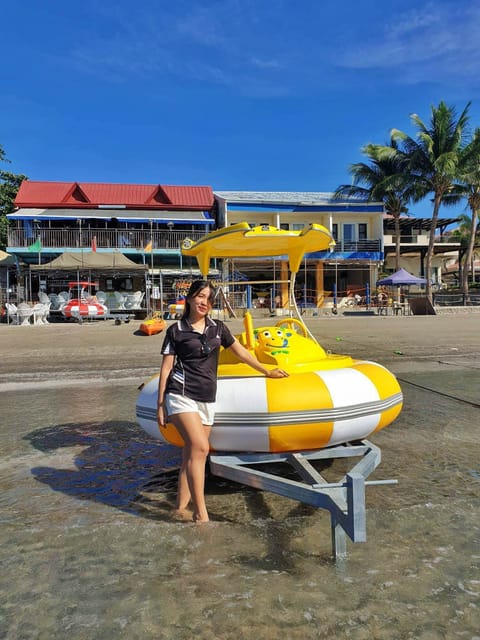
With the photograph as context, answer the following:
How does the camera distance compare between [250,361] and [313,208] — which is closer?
[250,361]

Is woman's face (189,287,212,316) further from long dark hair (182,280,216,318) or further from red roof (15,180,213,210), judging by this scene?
red roof (15,180,213,210)

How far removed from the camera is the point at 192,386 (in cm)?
302

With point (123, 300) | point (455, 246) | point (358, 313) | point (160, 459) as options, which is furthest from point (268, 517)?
point (455, 246)

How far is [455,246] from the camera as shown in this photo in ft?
130

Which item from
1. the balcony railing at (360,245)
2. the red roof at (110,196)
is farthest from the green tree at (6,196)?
the balcony railing at (360,245)

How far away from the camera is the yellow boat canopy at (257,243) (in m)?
4.27

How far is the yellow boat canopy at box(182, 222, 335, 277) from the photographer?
14.0ft

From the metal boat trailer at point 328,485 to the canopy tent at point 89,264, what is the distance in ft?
67.2

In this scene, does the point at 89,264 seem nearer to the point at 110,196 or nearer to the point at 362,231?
the point at 110,196

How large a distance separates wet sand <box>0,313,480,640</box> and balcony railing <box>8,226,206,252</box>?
2520 centimetres

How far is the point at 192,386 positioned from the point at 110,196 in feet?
103

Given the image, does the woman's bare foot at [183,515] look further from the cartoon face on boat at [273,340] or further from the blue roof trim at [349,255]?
the blue roof trim at [349,255]

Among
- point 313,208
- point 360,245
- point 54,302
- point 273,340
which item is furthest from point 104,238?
point 273,340

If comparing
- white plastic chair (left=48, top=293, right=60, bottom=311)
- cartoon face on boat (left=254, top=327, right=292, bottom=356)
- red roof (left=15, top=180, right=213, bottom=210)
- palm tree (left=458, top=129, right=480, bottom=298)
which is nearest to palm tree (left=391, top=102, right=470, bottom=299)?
palm tree (left=458, top=129, right=480, bottom=298)
